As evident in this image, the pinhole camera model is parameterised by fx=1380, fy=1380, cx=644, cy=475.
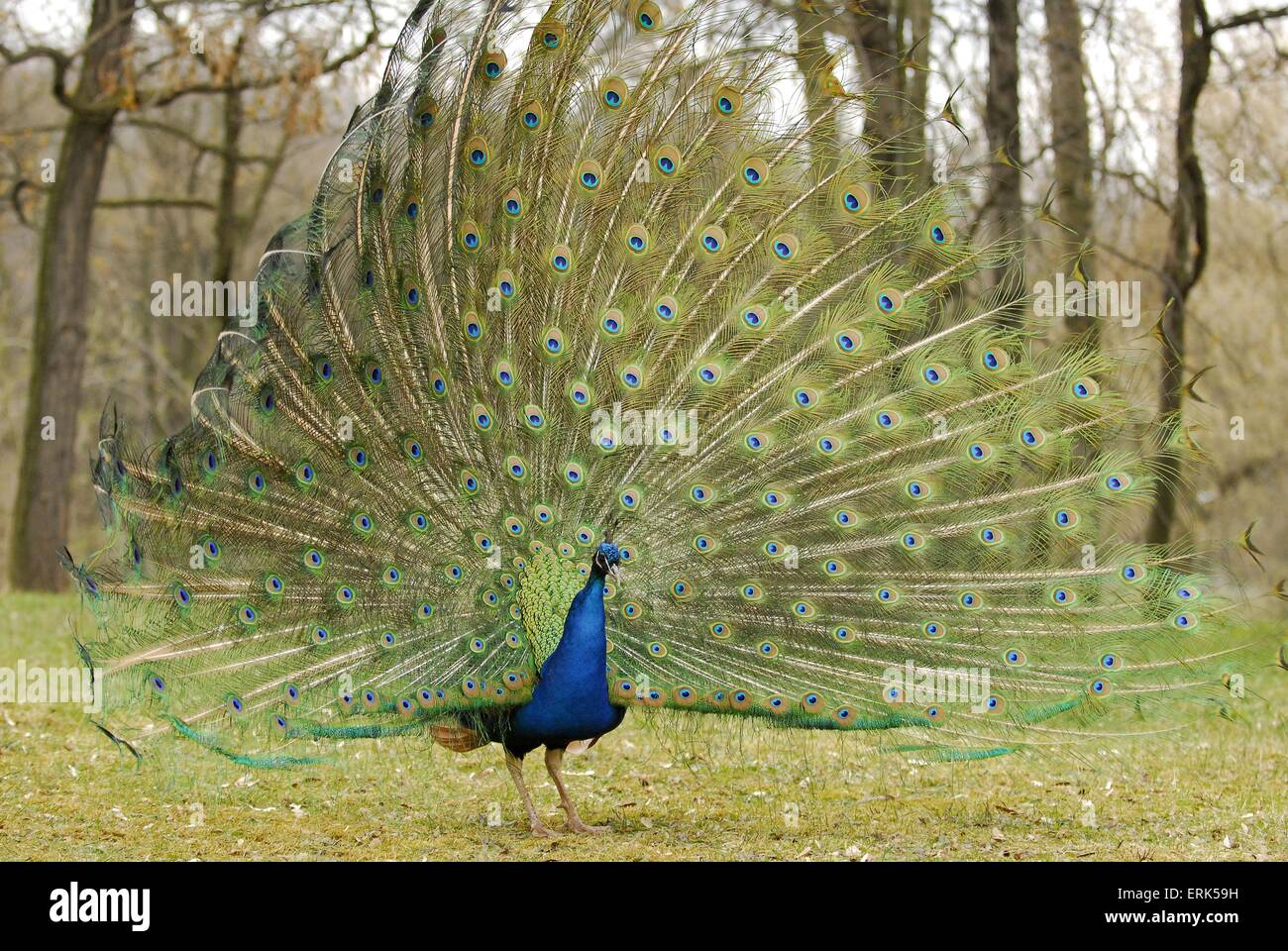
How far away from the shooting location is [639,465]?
5.76m

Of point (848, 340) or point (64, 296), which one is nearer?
point (848, 340)

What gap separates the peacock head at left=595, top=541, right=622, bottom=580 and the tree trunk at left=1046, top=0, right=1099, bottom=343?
7252 millimetres

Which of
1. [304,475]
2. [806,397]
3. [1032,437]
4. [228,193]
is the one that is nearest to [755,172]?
[806,397]

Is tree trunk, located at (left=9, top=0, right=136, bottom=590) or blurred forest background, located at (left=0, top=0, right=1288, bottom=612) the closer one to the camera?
blurred forest background, located at (left=0, top=0, right=1288, bottom=612)

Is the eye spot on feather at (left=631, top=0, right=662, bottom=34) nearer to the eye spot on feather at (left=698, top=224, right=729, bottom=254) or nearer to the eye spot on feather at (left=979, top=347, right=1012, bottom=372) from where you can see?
the eye spot on feather at (left=698, top=224, right=729, bottom=254)

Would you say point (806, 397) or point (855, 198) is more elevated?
point (855, 198)

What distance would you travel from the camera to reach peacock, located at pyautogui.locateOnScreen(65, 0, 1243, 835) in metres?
5.68

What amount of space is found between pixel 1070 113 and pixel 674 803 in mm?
7785

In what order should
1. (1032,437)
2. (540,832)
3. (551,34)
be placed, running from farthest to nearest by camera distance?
(540,832)
(1032,437)
(551,34)

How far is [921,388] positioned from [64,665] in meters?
6.74

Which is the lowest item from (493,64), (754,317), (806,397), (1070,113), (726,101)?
(806,397)

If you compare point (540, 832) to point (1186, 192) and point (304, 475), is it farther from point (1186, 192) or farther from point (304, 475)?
point (1186, 192)

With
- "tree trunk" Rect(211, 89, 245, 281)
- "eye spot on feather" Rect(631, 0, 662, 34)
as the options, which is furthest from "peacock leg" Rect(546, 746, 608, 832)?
"tree trunk" Rect(211, 89, 245, 281)

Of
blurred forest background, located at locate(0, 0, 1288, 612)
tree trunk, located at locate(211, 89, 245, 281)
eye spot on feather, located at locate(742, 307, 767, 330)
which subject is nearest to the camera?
eye spot on feather, located at locate(742, 307, 767, 330)
